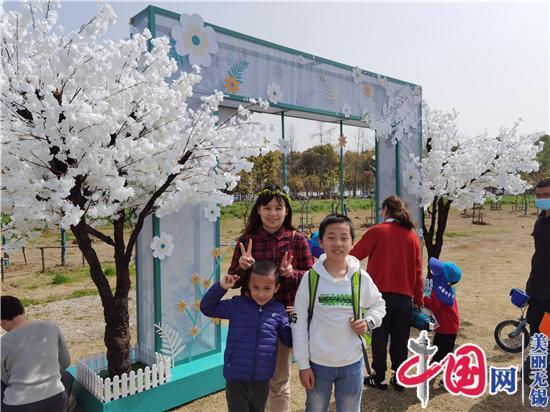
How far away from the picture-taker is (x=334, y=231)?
2066 millimetres

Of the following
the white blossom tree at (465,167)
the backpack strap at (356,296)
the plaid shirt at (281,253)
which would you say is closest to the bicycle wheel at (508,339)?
the white blossom tree at (465,167)

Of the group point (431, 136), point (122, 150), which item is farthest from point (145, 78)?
point (431, 136)

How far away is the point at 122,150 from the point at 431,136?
198 inches

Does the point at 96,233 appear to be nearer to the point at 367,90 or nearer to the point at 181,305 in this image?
the point at 181,305

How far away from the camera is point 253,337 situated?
204 centimetres

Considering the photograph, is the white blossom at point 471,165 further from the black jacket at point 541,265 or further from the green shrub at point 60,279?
the green shrub at point 60,279

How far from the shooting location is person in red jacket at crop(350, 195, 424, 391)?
3.26m

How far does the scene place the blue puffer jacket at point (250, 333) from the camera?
202 cm

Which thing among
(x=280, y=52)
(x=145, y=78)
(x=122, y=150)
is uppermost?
(x=280, y=52)

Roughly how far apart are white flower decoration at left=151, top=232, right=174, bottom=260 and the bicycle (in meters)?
3.37

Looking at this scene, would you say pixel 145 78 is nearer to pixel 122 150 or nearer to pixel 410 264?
pixel 122 150

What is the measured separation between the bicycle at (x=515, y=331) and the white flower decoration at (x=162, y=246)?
3368mm

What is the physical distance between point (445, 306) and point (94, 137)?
10.4 ft
